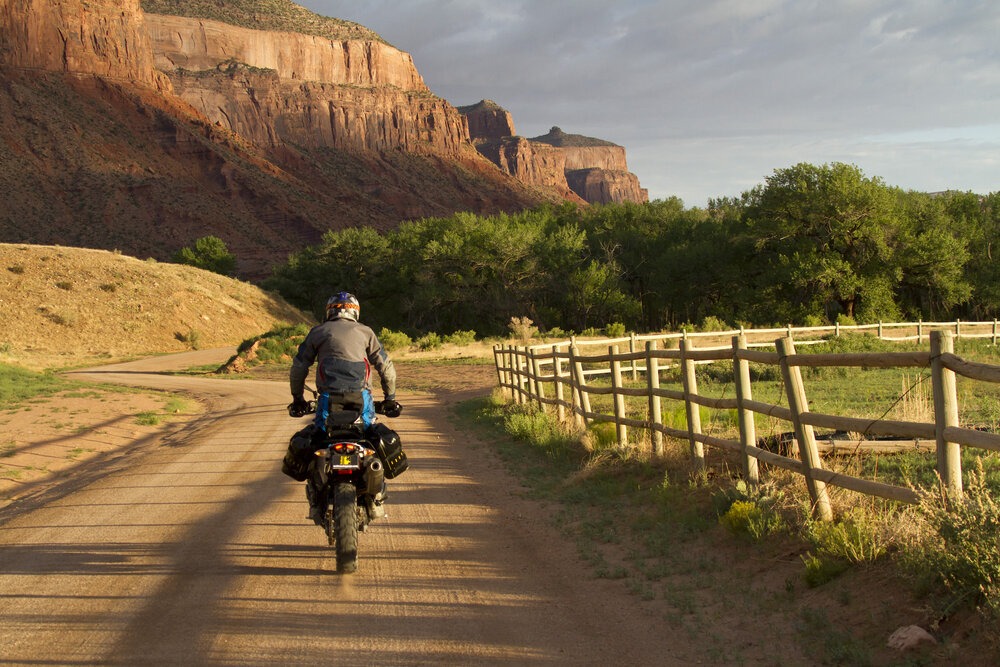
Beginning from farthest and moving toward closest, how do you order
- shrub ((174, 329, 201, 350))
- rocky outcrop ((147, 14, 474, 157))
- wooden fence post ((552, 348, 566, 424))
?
1. rocky outcrop ((147, 14, 474, 157))
2. shrub ((174, 329, 201, 350))
3. wooden fence post ((552, 348, 566, 424))

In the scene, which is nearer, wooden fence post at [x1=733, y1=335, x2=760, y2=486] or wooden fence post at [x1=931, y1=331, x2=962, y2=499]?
wooden fence post at [x1=931, y1=331, x2=962, y2=499]

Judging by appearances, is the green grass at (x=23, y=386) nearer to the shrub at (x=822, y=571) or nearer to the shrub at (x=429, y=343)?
the shrub at (x=429, y=343)

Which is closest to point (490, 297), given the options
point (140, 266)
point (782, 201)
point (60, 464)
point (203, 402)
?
point (782, 201)

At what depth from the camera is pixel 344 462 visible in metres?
6.21

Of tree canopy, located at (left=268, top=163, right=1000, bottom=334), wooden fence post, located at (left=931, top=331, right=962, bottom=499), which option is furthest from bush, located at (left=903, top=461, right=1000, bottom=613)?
tree canopy, located at (left=268, top=163, right=1000, bottom=334)

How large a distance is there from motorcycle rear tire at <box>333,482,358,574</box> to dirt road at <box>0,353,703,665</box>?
4.8 inches

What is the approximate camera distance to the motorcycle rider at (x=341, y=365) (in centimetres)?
640

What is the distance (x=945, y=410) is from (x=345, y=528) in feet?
12.7

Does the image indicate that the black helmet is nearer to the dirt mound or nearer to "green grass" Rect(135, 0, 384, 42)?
the dirt mound

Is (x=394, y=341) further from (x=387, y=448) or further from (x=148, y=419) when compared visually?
(x=387, y=448)

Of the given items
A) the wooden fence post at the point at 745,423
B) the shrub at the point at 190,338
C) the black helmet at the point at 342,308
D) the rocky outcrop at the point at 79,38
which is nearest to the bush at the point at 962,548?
the wooden fence post at the point at 745,423

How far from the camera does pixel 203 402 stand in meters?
25.2

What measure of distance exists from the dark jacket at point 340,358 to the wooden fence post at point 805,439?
2885 mm

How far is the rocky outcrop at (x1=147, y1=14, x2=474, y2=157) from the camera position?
15462cm
